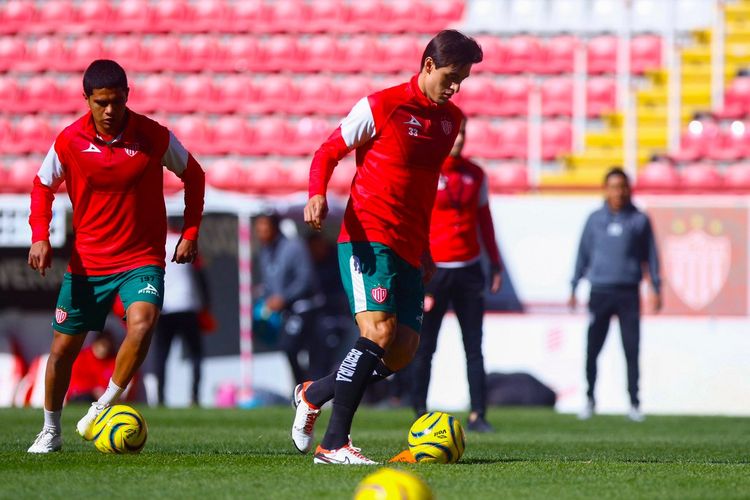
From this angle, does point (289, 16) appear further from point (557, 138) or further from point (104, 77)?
point (104, 77)

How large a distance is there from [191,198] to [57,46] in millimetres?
15523

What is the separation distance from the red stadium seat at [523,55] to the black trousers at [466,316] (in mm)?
10808

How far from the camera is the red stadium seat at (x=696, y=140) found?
17203 mm

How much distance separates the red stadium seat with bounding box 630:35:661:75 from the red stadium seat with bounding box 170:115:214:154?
20.8ft

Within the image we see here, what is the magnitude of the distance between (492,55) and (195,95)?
4.59 metres

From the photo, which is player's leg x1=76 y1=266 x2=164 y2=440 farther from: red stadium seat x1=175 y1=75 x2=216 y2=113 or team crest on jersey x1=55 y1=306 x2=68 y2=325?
red stadium seat x1=175 y1=75 x2=216 y2=113

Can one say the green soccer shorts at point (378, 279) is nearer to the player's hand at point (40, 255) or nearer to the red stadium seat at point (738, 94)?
the player's hand at point (40, 255)

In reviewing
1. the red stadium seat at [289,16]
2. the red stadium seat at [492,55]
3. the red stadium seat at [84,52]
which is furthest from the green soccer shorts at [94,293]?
the red stadium seat at [84,52]

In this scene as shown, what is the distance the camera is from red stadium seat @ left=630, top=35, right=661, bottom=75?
66.1 ft

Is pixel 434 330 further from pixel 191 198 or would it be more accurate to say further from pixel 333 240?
pixel 333 240

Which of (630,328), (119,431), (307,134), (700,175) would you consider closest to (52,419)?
(119,431)

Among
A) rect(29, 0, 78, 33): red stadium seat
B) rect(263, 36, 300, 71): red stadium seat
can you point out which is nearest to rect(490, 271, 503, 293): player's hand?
rect(263, 36, 300, 71): red stadium seat

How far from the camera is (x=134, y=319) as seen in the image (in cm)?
710

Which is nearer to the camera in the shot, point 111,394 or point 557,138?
point 111,394
